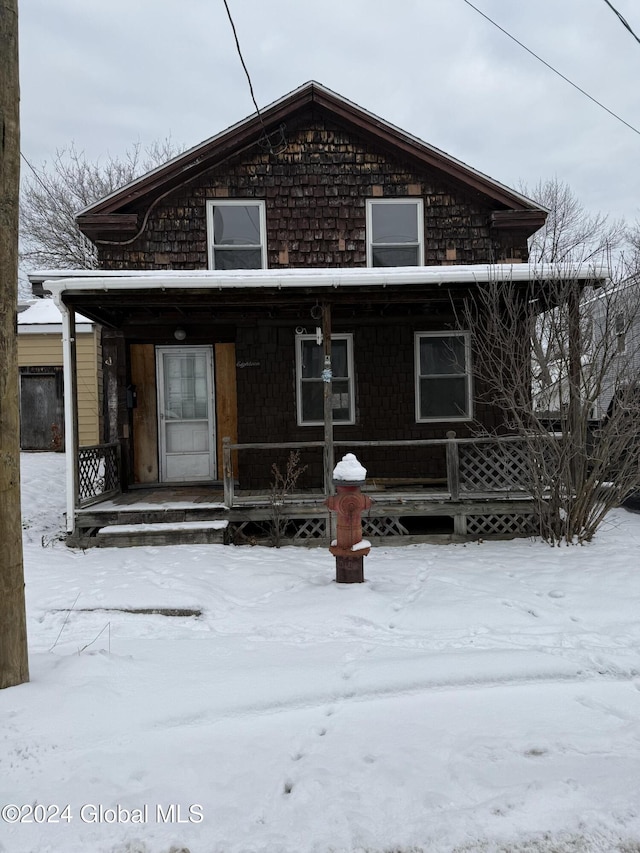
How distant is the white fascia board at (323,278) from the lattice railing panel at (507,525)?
3.16m

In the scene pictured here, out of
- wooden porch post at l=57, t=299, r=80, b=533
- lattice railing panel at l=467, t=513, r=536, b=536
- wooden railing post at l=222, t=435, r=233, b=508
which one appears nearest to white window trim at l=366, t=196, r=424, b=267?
wooden railing post at l=222, t=435, r=233, b=508

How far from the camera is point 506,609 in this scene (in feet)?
15.7

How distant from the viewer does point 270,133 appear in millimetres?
9562

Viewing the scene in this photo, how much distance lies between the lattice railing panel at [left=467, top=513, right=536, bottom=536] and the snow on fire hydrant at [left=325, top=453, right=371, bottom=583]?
2.74 meters

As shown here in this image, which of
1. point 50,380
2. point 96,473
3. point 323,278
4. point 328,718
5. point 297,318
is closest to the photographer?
point 328,718

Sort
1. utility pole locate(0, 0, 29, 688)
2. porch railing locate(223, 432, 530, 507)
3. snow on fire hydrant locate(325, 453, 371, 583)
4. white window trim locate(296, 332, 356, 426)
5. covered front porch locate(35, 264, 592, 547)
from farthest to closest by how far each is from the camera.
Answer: white window trim locate(296, 332, 356, 426), covered front porch locate(35, 264, 592, 547), porch railing locate(223, 432, 530, 507), snow on fire hydrant locate(325, 453, 371, 583), utility pole locate(0, 0, 29, 688)

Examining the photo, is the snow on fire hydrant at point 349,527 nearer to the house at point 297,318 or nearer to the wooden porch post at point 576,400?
the wooden porch post at point 576,400

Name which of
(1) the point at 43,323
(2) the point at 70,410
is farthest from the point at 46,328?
(2) the point at 70,410

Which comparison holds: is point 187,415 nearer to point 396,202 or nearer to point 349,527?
point 349,527

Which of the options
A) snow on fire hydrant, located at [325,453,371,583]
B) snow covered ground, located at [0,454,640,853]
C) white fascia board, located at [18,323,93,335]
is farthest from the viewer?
white fascia board, located at [18,323,93,335]

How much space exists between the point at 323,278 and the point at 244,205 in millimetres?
3565

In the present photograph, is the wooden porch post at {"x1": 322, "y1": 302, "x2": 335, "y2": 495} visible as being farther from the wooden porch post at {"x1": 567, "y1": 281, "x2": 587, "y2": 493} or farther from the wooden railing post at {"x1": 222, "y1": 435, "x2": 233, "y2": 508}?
the wooden porch post at {"x1": 567, "y1": 281, "x2": 587, "y2": 493}

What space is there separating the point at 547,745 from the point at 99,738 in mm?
2250

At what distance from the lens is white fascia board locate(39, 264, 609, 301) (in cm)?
681
